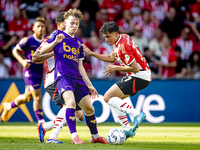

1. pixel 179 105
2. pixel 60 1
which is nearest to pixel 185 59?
pixel 179 105

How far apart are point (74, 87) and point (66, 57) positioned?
1.66 ft

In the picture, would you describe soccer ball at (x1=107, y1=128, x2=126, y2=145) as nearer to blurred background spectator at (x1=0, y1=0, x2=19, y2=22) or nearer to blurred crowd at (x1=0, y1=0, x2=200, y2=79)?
blurred crowd at (x1=0, y1=0, x2=200, y2=79)

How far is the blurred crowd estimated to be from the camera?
37.0ft

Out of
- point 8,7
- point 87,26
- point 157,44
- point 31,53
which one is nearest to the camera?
point 31,53

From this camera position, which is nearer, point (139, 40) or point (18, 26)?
point (139, 40)

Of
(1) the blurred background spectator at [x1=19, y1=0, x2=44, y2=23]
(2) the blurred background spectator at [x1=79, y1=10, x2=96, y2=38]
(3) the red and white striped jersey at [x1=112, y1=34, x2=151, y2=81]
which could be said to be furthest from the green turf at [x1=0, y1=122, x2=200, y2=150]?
(1) the blurred background spectator at [x1=19, y1=0, x2=44, y2=23]

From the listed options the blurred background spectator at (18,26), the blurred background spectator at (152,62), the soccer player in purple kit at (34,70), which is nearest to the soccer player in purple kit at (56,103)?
the soccer player in purple kit at (34,70)

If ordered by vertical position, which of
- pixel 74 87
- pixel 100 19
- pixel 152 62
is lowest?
pixel 152 62

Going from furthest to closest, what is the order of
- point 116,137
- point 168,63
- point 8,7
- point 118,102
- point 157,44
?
point 8,7, point 157,44, point 168,63, point 118,102, point 116,137

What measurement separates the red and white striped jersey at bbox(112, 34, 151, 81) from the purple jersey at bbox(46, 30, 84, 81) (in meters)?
0.90

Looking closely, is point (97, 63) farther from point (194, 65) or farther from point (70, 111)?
point (70, 111)

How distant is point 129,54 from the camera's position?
18.7 ft

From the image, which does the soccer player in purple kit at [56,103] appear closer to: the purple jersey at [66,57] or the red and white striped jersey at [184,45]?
the purple jersey at [66,57]

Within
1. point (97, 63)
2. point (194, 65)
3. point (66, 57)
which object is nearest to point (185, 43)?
point (194, 65)
